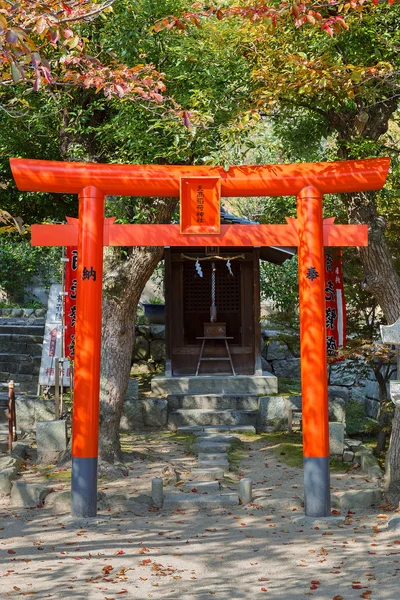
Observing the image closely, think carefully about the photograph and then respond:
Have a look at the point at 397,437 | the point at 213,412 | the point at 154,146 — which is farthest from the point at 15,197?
the point at 397,437

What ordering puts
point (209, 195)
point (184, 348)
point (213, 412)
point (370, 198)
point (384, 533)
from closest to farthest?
point (384, 533), point (209, 195), point (370, 198), point (213, 412), point (184, 348)

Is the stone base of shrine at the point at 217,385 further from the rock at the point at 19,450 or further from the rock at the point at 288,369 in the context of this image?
the rock at the point at 19,450

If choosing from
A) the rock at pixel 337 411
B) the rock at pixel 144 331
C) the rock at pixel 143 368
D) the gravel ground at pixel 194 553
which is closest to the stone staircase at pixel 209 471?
the gravel ground at pixel 194 553

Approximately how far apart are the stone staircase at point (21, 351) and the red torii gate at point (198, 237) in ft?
28.9

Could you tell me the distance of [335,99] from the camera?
9.76 meters

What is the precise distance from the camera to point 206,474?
11.0 m

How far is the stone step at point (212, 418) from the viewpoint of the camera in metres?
15.0

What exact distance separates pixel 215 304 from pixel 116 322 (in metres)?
7.49

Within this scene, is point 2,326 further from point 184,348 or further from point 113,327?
point 113,327

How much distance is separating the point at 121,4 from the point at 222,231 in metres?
3.60

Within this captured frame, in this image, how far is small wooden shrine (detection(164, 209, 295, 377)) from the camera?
1731 centimetres

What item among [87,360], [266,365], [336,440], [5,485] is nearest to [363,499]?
[336,440]

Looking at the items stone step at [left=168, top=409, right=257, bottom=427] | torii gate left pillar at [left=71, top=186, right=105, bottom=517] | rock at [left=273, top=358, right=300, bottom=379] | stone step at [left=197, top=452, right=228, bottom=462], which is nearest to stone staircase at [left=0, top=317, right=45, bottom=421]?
stone step at [left=168, top=409, right=257, bottom=427]

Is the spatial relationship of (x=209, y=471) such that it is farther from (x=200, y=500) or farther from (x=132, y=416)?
(x=132, y=416)
